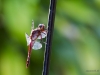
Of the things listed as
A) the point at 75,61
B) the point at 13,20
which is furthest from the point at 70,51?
the point at 13,20

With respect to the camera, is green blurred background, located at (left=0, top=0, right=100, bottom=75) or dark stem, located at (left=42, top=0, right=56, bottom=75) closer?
dark stem, located at (left=42, top=0, right=56, bottom=75)

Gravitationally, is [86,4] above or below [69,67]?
above

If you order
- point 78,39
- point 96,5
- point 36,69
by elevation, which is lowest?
point 36,69

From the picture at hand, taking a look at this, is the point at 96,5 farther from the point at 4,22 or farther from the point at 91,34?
the point at 4,22

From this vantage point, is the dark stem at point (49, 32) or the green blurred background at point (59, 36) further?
the green blurred background at point (59, 36)

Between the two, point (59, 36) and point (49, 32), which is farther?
point (59, 36)

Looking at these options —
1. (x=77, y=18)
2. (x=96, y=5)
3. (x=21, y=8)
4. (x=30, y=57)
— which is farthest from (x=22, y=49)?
(x=96, y=5)

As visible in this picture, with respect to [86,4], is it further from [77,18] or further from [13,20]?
[13,20]
